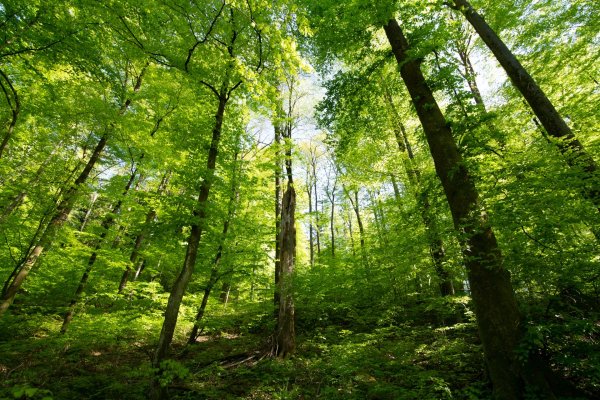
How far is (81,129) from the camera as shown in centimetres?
1091

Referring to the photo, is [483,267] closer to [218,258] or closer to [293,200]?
[293,200]

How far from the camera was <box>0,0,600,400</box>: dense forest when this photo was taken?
164 inches

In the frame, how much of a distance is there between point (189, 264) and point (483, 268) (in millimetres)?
5637

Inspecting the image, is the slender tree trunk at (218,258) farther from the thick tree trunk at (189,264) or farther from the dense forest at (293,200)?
the thick tree trunk at (189,264)

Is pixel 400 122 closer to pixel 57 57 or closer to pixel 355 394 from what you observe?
pixel 355 394

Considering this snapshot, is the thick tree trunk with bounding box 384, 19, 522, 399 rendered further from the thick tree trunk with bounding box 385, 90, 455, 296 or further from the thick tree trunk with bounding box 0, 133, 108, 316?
the thick tree trunk with bounding box 0, 133, 108, 316

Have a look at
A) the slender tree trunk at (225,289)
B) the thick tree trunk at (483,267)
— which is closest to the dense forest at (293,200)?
the thick tree trunk at (483,267)

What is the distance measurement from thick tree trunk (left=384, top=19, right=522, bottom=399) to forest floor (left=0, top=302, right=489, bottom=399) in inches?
24.7

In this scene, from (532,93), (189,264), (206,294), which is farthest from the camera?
(206,294)

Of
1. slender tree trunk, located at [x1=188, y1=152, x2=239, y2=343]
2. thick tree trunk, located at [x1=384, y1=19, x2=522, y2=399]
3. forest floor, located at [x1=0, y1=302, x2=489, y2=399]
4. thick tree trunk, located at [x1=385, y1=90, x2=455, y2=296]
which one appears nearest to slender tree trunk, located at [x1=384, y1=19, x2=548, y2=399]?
thick tree trunk, located at [x1=384, y1=19, x2=522, y2=399]

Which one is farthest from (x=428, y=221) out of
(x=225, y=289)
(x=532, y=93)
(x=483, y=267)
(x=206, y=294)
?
(x=225, y=289)

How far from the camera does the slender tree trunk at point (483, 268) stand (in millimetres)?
3873

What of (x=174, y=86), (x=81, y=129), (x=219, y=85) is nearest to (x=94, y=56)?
(x=219, y=85)

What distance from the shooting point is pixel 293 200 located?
952cm
